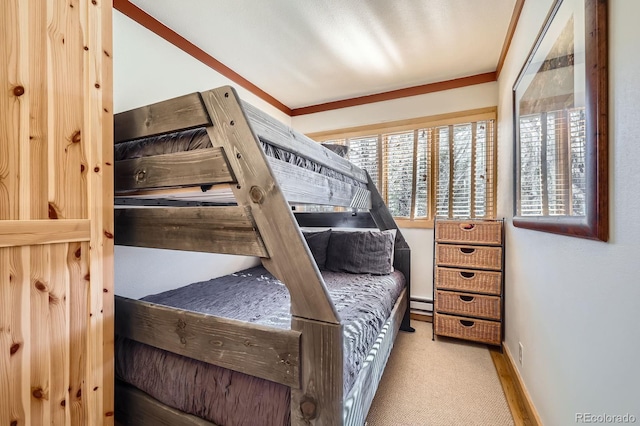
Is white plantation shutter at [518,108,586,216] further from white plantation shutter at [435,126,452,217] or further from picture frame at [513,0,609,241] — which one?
white plantation shutter at [435,126,452,217]

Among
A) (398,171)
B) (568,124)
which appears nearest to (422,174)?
(398,171)

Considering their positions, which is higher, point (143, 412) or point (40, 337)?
point (40, 337)

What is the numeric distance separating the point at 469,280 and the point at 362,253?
909 mm

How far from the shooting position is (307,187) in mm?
1198

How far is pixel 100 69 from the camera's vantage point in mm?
1041

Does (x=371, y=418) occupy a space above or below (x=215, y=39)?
below

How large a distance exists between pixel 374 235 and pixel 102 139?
2.08m

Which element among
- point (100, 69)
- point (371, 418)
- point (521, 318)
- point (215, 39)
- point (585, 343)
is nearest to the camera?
point (585, 343)

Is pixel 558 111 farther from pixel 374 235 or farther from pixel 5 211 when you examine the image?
pixel 5 211

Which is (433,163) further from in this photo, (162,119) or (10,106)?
(10,106)

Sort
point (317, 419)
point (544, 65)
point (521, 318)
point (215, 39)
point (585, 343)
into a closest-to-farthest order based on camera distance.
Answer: point (317, 419) → point (585, 343) → point (544, 65) → point (521, 318) → point (215, 39)

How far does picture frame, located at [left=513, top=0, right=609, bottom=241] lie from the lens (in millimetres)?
827

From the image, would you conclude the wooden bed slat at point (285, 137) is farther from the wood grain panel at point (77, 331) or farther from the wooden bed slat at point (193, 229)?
the wood grain panel at point (77, 331)

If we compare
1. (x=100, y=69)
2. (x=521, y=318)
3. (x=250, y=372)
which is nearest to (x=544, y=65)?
(x=521, y=318)
